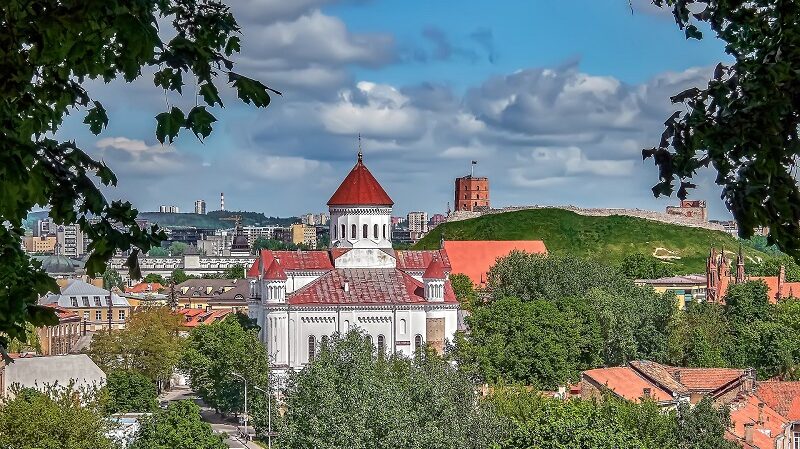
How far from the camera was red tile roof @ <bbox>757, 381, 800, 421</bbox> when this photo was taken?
6341 cm

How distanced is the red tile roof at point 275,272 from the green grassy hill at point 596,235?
8603cm

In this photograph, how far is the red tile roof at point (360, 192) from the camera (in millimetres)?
87125

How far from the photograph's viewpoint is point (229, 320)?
82125mm

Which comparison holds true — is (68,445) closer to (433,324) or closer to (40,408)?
(40,408)

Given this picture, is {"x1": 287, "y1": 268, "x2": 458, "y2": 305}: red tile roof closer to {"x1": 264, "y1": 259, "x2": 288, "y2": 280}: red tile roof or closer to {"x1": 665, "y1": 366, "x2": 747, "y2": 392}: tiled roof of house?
{"x1": 264, "y1": 259, "x2": 288, "y2": 280}: red tile roof

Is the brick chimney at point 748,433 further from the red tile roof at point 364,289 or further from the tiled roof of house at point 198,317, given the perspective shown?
the tiled roof of house at point 198,317

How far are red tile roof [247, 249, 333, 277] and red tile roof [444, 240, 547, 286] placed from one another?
43.3 metres

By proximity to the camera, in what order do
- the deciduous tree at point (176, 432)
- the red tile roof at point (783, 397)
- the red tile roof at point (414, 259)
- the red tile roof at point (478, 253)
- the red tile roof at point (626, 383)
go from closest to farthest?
1. the deciduous tree at point (176, 432)
2. the red tile roof at point (626, 383)
3. the red tile roof at point (783, 397)
4. the red tile roof at point (414, 259)
5. the red tile roof at point (478, 253)

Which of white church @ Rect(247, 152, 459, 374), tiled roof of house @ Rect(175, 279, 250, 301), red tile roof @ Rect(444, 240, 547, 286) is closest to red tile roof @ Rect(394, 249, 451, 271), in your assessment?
white church @ Rect(247, 152, 459, 374)

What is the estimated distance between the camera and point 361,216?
87188mm

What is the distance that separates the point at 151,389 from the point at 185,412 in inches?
1030

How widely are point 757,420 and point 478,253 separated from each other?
71.5m

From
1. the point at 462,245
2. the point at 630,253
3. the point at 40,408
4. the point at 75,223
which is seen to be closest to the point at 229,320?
the point at 40,408

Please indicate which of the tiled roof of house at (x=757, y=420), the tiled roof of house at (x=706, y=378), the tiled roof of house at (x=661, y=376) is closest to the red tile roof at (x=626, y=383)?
the tiled roof of house at (x=661, y=376)
